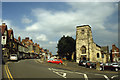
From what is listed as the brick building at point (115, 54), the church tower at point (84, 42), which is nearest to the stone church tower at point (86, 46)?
the church tower at point (84, 42)

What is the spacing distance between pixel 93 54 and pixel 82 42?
631 centimetres

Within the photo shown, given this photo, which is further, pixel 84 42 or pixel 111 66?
Result: pixel 84 42

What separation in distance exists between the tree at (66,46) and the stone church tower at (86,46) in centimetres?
724

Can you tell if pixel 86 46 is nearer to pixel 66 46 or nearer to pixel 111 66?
pixel 66 46

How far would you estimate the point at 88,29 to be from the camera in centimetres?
5294

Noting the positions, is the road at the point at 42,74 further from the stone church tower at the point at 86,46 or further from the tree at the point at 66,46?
the tree at the point at 66,46

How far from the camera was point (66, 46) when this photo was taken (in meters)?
59.9

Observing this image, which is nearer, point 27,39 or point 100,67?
point 100,67

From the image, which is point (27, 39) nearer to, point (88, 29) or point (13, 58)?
point (88, 29)

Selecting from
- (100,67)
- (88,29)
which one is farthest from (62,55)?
(100,67)

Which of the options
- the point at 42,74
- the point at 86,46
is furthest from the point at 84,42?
the point at 42,74

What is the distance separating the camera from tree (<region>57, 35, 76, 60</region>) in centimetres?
6006

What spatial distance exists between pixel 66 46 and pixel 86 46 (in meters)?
10.7

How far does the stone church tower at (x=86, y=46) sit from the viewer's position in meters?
51.5
